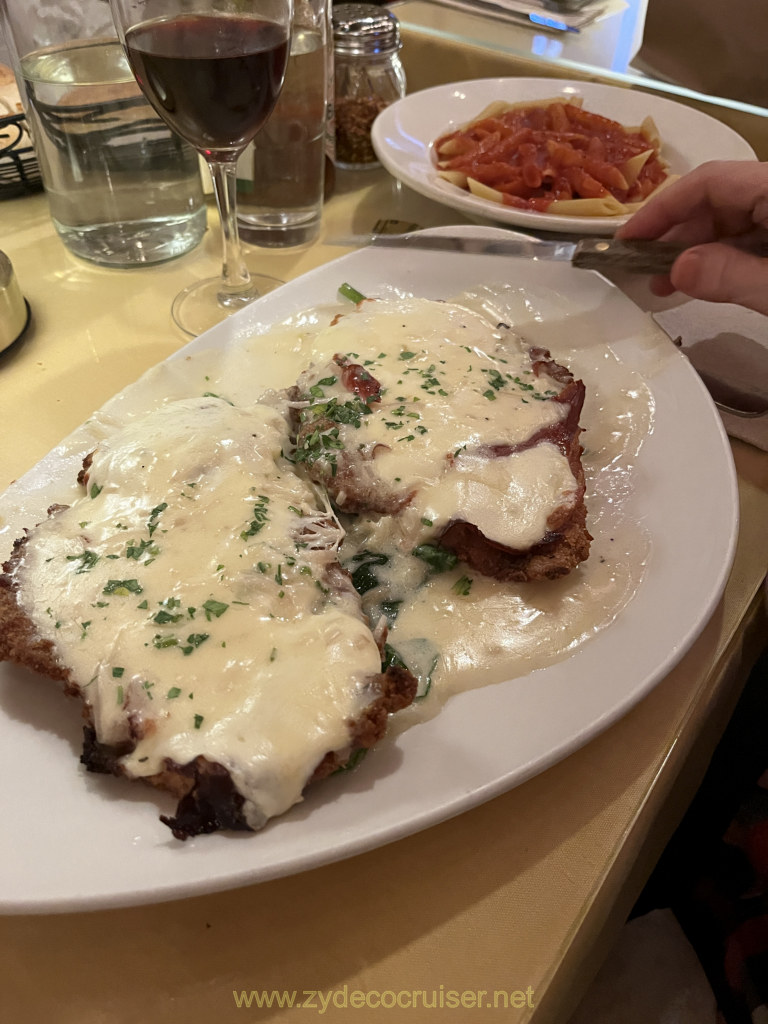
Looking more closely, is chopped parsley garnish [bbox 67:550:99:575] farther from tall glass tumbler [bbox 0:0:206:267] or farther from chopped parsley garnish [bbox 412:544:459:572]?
tall glass tumbler [bbox 0:0:206:267]

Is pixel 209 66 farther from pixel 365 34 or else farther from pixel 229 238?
pixel 365 34

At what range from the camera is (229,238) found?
199cm

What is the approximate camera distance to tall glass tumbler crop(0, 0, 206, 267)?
6.36 ft

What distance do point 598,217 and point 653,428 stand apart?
2.97 ft

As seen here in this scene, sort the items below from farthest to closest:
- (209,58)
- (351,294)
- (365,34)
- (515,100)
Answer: (515,100)
(365,34)
(351,294)
(209,58)

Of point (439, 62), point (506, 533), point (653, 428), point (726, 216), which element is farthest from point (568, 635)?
point (439, 62)

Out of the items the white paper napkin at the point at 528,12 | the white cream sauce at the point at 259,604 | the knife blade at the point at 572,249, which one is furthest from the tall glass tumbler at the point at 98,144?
the white paper napkin at the point at 528,12

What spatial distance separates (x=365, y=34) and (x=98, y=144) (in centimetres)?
106

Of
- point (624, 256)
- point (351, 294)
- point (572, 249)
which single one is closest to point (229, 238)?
point (351, 294)

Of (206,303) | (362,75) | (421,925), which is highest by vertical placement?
(362,75)

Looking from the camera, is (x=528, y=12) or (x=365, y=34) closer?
(x=365, y=34)

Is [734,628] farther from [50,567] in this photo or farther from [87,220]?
[87,220]

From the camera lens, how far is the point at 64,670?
1.05 m

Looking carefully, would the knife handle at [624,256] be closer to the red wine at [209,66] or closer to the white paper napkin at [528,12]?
the red wine at [209,66]
